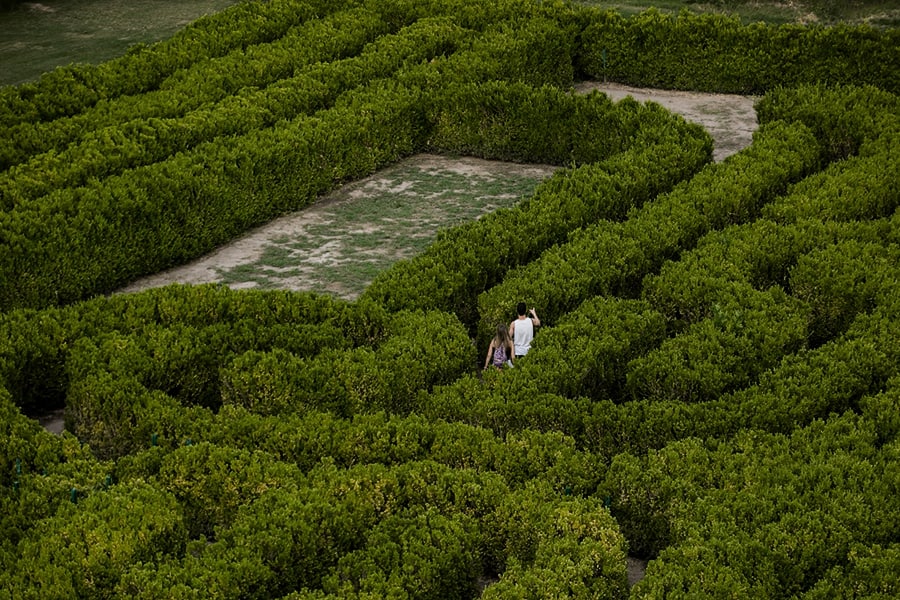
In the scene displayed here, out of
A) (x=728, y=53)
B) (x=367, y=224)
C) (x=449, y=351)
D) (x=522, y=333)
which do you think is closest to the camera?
(x=449, y=351)

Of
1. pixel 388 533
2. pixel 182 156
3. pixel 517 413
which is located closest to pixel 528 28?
pixel 182 156

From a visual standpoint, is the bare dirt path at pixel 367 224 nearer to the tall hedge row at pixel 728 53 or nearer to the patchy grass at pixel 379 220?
the patchy grass at pixel 379 220

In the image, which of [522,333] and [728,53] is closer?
[522,333]

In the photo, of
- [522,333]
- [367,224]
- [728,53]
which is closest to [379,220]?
[367,224]

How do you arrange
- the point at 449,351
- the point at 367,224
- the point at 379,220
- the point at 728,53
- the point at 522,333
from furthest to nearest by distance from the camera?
the point at 728,53, the point at 379,220, the point at 367,224, the point at 522,333, the point at 449,351

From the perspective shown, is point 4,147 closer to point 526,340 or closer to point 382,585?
point 526,340

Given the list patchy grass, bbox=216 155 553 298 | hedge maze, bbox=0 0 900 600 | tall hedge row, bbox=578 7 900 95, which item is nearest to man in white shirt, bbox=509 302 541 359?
hedge maze, bbox=0 0 900 600

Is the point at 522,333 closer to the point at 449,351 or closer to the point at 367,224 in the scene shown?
the point at 449,351

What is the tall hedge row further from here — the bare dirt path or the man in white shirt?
the man in white shirt

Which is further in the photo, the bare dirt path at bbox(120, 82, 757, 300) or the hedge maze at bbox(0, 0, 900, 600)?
the bare dirt path at bbox(120, 82, 757, 300)

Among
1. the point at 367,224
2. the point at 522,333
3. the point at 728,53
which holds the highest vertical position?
the point at 728,53
